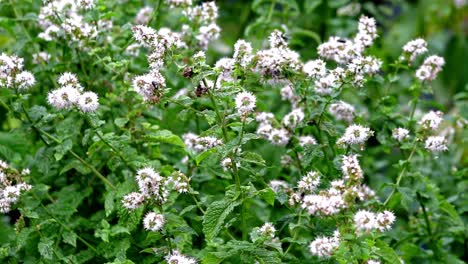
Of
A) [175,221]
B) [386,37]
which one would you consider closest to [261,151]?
[175,221]

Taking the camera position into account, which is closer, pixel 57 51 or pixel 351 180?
pixel 351 180

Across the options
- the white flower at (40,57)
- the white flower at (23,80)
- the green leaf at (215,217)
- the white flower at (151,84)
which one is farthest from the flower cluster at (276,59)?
the white flower at (40,57)

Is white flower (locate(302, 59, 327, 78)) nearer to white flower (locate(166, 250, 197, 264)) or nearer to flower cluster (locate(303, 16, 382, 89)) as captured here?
flower cluster (locate(303, 16, 382, 89))

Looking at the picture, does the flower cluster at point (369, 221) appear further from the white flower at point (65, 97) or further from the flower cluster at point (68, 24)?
the flower cluster at point (68, 24)

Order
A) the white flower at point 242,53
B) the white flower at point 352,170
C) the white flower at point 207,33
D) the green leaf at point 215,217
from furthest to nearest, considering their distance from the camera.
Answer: the white flower at point 207,33
the white flower at point 242,53
the green leaf at point 215,217
the white flower at point 352,170

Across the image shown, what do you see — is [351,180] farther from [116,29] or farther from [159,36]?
[116,29]

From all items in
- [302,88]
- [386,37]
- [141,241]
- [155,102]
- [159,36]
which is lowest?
[141,241]

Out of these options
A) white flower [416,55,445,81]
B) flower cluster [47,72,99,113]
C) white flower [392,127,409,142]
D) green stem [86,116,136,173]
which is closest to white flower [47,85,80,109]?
flower cluster [47,72,99,113]
